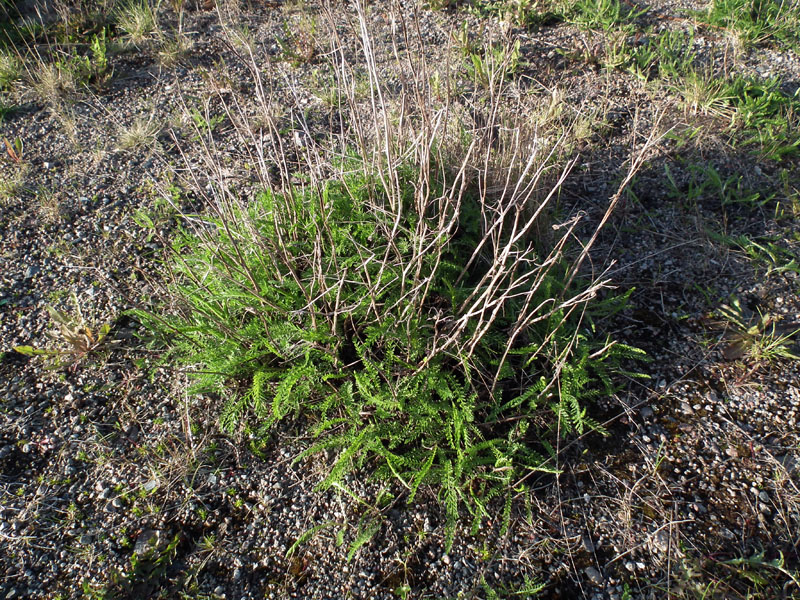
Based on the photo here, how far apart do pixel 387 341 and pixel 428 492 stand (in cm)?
61

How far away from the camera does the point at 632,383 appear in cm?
234

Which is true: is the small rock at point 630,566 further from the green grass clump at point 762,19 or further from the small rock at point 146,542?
the green grass clump at point 762,19

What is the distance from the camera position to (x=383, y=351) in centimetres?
227

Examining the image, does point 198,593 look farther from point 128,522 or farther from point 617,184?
point 617,184

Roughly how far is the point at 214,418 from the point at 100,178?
76.9 inches

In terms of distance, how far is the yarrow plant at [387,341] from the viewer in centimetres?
205

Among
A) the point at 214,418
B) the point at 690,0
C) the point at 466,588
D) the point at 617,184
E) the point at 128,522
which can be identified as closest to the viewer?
the point at 466,588

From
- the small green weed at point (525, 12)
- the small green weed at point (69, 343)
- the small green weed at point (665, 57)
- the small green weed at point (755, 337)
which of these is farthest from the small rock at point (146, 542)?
the small green weed at point (525, 12)

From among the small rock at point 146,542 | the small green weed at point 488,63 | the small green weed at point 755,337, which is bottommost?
the small green weed at point 755,337

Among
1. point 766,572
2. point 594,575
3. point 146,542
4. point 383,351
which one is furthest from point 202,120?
point 766,572

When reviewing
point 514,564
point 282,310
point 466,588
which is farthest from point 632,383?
point 282,310

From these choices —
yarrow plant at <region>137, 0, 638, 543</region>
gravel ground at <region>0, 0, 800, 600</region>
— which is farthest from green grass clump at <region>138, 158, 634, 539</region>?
gravel ground at <region>0, 0, 800, 600</region>

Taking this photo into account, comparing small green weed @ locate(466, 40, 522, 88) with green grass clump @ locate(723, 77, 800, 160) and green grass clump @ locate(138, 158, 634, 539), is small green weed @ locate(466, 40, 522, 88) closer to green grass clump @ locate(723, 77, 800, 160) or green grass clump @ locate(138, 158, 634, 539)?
green grass clump @ locate(723, 77, 800, 160)

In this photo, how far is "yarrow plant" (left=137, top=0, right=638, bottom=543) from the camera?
80.6 inches
